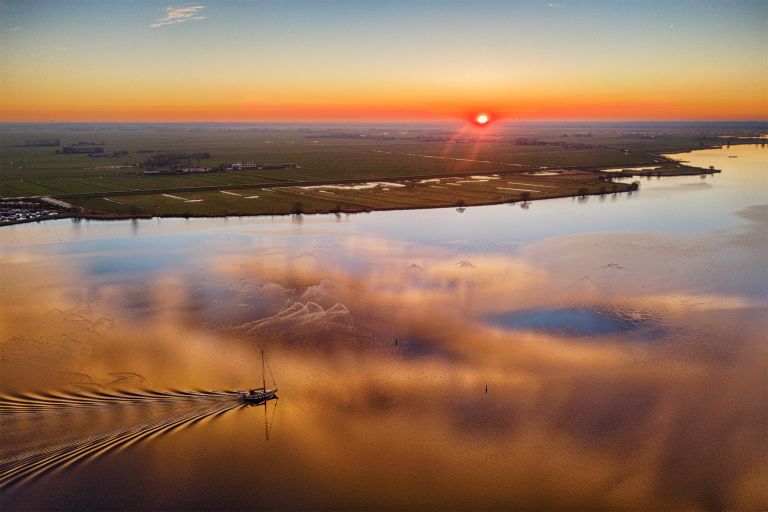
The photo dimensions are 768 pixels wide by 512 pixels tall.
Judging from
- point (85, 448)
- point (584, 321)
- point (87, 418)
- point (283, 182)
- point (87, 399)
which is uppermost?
point (283, 182)

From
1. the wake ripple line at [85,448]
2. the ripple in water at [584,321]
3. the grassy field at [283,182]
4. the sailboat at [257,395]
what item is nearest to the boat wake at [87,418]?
the wake ripple line at [85,448]

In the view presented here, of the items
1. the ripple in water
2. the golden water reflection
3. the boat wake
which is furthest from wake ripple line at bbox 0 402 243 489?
the ripple in water

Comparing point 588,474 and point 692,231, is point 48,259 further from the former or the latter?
point 692,231

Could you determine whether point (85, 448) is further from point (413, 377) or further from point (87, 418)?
point (413, 377)

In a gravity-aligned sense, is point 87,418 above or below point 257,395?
below

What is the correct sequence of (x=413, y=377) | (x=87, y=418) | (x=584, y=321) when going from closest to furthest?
(x=87, y=418) → (x=413, y=377) → (x=584, y=321)

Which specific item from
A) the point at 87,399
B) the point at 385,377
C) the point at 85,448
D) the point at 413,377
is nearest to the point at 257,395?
the point at 385,377

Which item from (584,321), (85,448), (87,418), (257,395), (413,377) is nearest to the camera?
(85,448)
